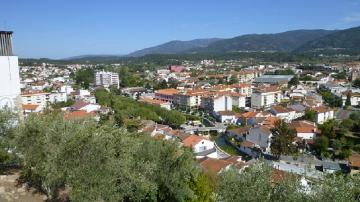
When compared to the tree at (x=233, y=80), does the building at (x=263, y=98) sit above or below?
below

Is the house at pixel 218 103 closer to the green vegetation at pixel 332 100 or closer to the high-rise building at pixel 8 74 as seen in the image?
the green vegetation at pixel 332 100

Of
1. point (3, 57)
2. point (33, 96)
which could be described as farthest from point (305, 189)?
point (33, 96)

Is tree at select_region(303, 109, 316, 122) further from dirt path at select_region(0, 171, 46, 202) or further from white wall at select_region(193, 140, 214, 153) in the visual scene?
dirt path at select_region(0, 171, 46, 202)

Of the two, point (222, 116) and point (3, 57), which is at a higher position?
point (3, 57)

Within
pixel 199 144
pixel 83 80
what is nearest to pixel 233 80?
pixel 83 80

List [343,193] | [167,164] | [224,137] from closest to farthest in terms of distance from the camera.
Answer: [343,193]
[167,164]
[224,137]

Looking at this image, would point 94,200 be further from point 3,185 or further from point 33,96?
point 33,96

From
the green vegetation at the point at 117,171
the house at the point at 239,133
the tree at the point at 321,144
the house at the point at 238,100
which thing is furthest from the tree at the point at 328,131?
the green vegetation at the point at 117,171
